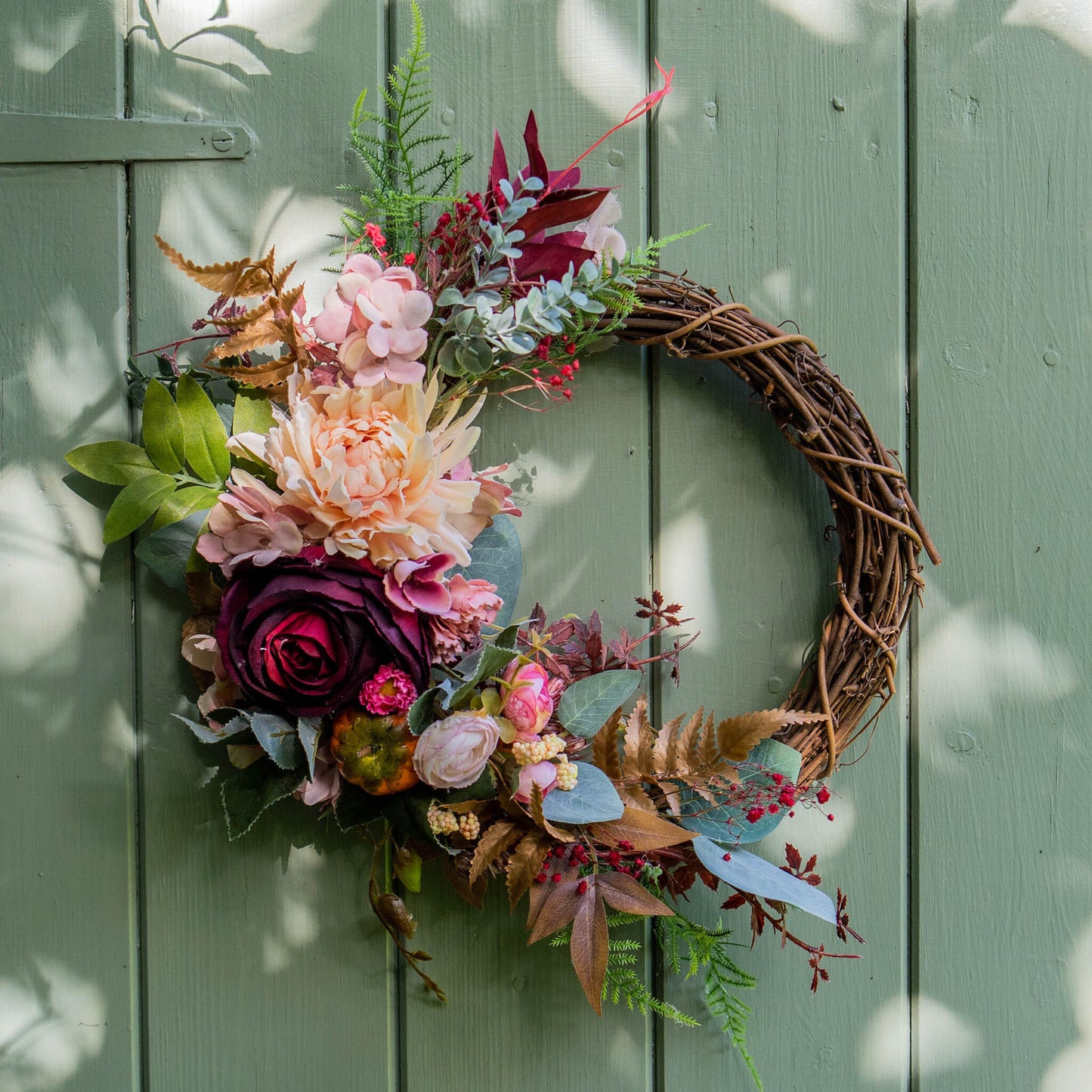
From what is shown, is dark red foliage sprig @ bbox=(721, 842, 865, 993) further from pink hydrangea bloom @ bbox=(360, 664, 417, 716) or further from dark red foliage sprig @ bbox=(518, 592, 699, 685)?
pink hydrangea bloom @ bbox=(360, 664, 417, 716)

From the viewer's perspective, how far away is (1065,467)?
821mm

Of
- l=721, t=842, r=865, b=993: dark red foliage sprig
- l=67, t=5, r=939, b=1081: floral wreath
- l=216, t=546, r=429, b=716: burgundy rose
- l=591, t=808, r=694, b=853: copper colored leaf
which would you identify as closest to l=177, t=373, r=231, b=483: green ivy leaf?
l=67, t=5, r=939, b=1081: floral wreath

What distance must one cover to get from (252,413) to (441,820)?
0.37m

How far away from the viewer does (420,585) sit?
0.65 m

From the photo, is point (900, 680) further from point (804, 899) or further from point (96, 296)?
point (96, 296)

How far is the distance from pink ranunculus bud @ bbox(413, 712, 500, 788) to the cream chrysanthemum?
13 cm

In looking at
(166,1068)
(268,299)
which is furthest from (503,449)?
(166,1068)

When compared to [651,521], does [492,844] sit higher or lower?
lower

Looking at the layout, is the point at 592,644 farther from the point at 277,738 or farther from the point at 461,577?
the point at 277,738

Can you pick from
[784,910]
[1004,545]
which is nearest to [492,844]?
[784,910]

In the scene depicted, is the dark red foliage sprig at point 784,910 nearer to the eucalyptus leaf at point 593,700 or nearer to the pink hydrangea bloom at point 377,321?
the eucalyptus leaf at point 593,700

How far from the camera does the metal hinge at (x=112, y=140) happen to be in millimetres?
768

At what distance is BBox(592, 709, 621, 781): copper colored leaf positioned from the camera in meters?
0.70

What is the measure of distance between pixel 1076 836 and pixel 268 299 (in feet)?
2.96
